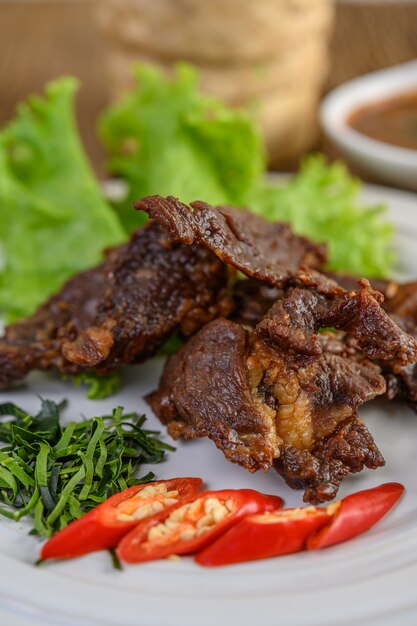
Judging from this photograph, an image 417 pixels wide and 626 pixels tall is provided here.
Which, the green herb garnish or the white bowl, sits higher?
the white bowl

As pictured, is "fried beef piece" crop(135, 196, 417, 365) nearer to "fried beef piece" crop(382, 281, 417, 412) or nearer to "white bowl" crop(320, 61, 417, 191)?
"fried beef piece" crop(382, 281, 417, 412)

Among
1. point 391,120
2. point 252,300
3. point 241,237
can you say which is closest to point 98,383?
point 252,300

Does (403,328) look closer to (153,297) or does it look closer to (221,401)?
(221,401)

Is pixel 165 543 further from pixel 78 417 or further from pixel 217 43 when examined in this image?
pixel 217 43

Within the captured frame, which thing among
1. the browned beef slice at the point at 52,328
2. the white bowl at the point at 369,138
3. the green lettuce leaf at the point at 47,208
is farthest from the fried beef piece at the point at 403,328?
the white bowl at the point at 369,138

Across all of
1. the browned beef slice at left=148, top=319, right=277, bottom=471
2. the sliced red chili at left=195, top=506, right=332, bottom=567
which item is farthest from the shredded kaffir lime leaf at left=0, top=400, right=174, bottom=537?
the sliced red chili at left=195, top=506, right=332, bottom=567

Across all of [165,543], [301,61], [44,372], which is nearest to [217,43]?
[301,61]

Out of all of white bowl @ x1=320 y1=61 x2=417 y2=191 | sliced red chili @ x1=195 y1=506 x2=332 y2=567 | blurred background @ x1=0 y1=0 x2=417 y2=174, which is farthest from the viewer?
blurred background @ x1=0 y1=0 x2=417 y2=174
